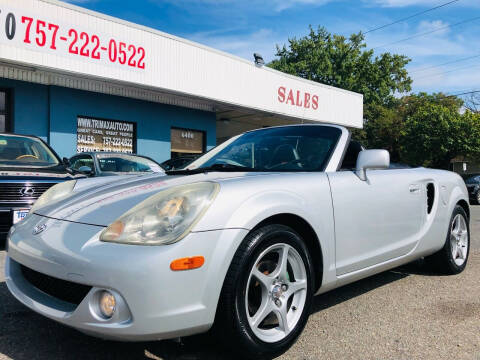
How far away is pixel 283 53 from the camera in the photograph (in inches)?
1671

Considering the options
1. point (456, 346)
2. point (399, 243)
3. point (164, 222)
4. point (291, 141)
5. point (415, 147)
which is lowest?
point (456, 346)

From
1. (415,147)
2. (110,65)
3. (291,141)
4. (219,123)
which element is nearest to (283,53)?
(415,147)

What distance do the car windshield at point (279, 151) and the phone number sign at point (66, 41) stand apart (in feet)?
26.4

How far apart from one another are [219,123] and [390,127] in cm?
2716

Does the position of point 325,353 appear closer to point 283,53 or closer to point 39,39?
point 39,39

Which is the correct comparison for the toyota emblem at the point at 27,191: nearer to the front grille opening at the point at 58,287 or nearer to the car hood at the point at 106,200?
the car hood at the point at 106,200

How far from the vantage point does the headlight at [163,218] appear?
6.37ft

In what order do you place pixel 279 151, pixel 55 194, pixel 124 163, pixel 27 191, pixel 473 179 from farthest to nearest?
pixel 473 179
pixel 124 163
pixel 27 191
pixel 279 151
pixel 55 194

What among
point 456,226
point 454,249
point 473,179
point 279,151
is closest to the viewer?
point 279,151

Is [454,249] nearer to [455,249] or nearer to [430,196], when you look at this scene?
[455,249]

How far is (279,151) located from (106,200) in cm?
138

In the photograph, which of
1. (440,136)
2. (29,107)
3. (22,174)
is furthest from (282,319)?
(440,136)

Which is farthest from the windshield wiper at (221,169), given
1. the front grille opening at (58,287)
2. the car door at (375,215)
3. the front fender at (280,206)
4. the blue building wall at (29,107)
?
the blue building wall at (29,107)

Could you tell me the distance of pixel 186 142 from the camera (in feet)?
50.5
